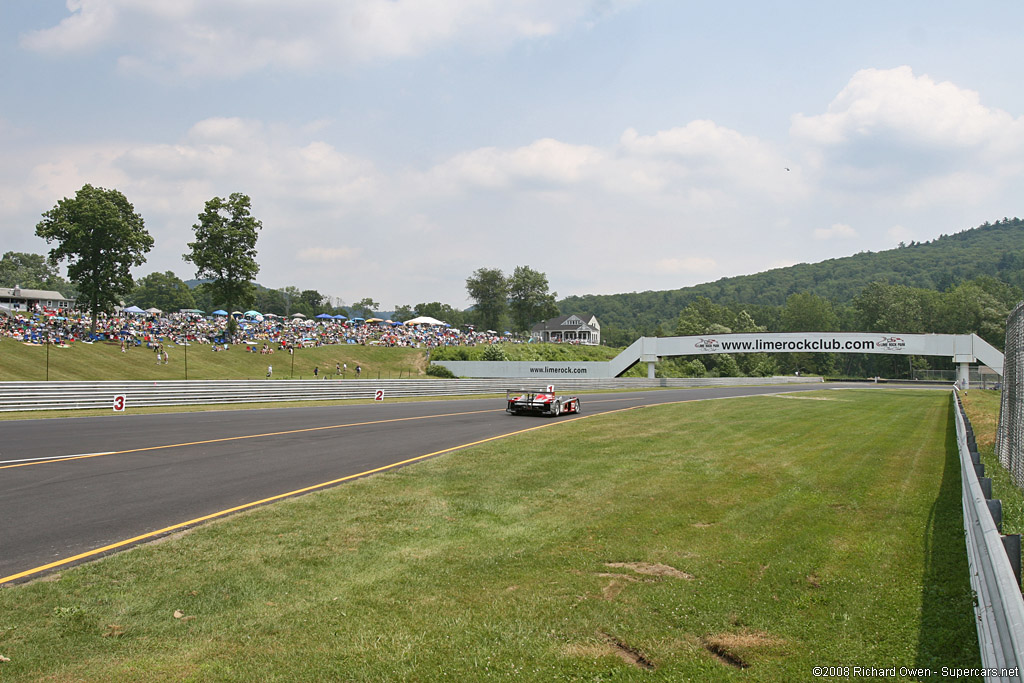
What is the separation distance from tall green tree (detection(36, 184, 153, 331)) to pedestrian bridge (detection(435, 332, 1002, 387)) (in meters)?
30.7

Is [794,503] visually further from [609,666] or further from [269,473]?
[269,473]

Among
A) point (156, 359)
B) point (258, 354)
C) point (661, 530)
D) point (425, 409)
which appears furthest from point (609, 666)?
point (258, 354)

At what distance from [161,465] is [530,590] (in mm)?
9550

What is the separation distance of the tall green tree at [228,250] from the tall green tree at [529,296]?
62515mm

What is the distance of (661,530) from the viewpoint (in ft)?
27.0

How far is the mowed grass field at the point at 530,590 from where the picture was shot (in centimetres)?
475

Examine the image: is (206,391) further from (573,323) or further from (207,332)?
(573,323)

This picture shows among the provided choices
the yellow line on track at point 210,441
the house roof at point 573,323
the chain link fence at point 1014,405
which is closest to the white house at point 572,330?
the house roof at point 573,323

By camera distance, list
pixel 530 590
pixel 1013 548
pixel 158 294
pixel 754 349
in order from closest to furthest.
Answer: pixel 1013 548
pixel 530 590
pixel 754 349
pixel 158 294

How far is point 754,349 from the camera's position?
61.4 m

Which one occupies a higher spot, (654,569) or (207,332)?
(207,332)

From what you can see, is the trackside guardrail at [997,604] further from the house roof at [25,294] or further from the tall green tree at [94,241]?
the house roof at [25,294]

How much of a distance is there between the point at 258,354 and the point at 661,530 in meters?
57.6

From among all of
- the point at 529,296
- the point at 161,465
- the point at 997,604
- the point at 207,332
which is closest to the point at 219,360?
the point at 207,332
